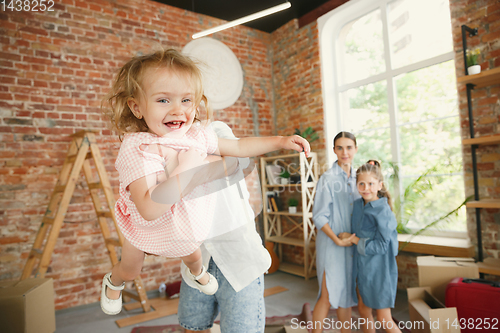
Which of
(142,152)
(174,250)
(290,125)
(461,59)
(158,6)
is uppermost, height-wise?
(158,6)

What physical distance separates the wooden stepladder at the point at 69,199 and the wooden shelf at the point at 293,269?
187 centimetres

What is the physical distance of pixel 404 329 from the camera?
2504 millimetres

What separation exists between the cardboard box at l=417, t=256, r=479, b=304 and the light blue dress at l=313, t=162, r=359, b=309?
67cm

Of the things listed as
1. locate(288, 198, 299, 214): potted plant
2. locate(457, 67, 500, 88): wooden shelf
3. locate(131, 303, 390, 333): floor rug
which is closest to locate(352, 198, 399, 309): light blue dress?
locate(131, 303, 390, 333): floor rug

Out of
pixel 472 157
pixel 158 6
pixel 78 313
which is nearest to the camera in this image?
pixel 472 157

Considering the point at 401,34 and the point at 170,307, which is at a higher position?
the point at 401,34

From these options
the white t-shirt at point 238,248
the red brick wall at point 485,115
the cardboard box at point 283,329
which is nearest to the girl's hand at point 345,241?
the cardboard box at point 283,329

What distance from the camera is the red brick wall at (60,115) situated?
3.05 metres

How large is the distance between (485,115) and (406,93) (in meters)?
0.91

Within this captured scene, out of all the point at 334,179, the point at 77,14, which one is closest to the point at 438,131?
the point at 334,179

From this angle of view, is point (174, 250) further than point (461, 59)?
No

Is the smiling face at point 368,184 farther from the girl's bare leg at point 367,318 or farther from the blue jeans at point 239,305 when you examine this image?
the blue jeans at point 239,305

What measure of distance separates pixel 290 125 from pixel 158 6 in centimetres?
245

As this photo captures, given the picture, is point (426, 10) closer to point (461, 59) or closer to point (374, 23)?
point (374, 23)
